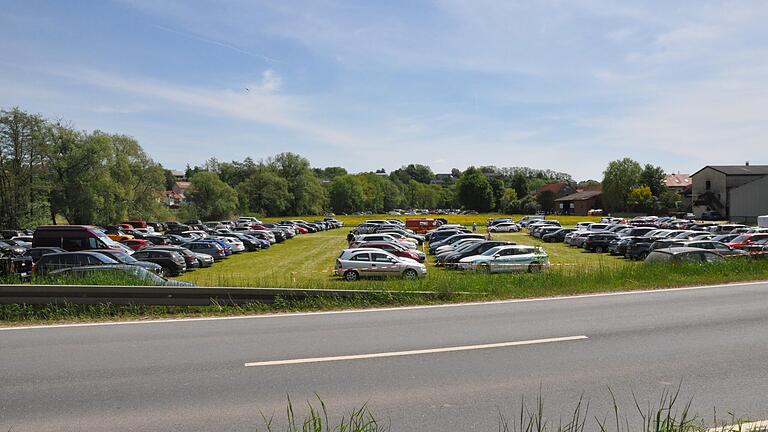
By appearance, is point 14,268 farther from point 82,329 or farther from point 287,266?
point 287,266

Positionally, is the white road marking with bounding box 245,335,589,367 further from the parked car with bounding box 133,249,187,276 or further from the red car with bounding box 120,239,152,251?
the red car with bounding box 120,239,152,251

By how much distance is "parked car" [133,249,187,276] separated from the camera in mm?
27016

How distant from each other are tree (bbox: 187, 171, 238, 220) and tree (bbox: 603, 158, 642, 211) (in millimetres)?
79198

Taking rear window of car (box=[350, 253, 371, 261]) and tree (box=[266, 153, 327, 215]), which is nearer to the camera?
rear window of car (box=[350, 253, 371, 261])

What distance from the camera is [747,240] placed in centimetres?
3231

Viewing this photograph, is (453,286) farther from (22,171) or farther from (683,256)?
(22,171)

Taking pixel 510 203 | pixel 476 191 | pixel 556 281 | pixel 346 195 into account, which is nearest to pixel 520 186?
pixel 476 191

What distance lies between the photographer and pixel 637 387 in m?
5.93

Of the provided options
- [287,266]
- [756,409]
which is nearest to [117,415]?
[756,409]

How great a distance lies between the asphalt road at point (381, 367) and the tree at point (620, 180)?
374 ft

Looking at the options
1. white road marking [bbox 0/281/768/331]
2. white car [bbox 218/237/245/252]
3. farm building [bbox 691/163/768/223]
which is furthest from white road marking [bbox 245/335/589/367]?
farm building [bbox 691/163/768/223]

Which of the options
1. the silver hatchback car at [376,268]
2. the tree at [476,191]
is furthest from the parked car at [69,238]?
the tree at [476,191]

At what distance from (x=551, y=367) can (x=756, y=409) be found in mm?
2106

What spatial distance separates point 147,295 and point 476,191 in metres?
144
